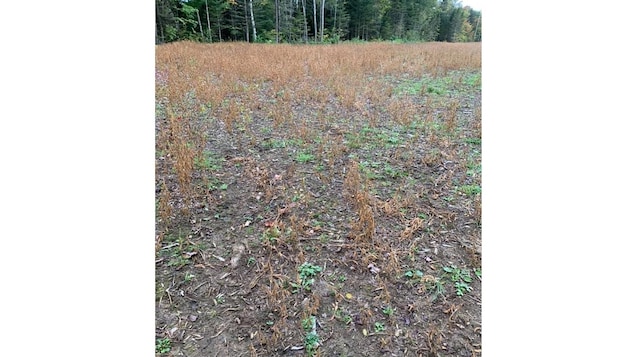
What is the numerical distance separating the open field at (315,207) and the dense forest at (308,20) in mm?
205

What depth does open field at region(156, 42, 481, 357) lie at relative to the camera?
1.52 meters

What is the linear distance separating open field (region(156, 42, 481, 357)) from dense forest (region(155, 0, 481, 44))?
205mm

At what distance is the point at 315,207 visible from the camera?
7.20 feet

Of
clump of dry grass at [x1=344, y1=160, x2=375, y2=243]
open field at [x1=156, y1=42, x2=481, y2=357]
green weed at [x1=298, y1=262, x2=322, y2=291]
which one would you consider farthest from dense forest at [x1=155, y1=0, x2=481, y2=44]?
green weed at [x1=298, y1=262, x2=322, y2=291]

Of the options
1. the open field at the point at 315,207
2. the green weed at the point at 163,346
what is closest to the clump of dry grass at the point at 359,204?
the open field at the point at 315,207

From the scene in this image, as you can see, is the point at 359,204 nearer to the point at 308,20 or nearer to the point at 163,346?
the point at 163,346

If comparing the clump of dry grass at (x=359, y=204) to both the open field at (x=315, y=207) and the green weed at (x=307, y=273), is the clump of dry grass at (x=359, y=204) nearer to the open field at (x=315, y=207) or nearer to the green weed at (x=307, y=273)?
the open field at (x=315, y=207)

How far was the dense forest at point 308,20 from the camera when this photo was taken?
2689mm
